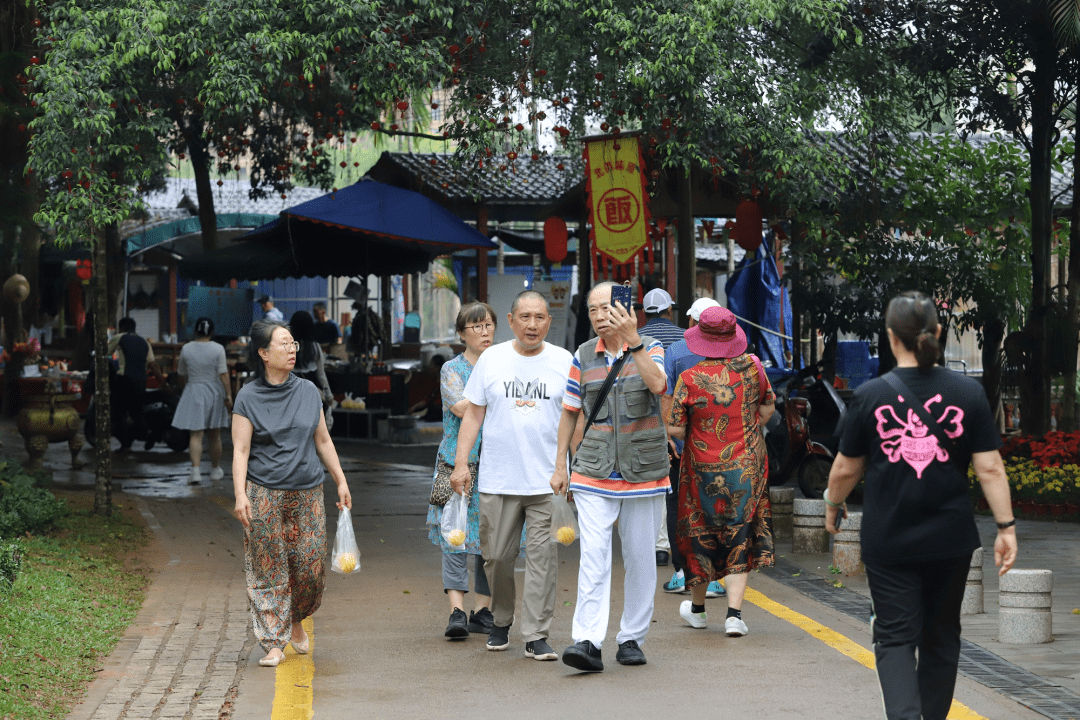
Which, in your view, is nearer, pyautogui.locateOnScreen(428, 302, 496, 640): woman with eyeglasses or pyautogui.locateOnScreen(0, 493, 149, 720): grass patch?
pyautogui.locateOnScreen(0, 493, 149, 720): grass patch

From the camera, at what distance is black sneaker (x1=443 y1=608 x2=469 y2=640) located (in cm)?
669

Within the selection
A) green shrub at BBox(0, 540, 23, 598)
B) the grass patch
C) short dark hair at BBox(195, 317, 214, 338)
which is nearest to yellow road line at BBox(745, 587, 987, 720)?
the grass patch

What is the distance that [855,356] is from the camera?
1989 cm

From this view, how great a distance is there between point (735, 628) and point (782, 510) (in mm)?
3725

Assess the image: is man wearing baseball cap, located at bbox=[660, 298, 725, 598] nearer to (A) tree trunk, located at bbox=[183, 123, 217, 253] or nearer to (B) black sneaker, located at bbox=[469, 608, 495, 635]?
(B) black sneaker, located at bbox=[469, 608, 495, 635]

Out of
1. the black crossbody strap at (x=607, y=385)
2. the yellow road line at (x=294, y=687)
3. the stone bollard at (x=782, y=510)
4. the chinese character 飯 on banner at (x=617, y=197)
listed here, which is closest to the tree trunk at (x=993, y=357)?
the chinese character 飯 on banner at (x=617, y=197)

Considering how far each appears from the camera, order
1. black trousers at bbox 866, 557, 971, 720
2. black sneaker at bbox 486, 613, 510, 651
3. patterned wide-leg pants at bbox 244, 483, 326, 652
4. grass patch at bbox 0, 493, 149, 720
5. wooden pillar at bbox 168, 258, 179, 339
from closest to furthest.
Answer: black trousers at bbox 866, 557, 971, 720, grass patch at bbox 0, 493, 149, 720, patterned wide-leg pants at bbox 244, 483, 326, 652, black sneaker at bbox 486, 613, 510, 651, wooden pillar at bbox 168, 258, 179, 339

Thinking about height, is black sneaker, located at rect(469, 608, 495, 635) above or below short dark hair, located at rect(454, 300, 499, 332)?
below

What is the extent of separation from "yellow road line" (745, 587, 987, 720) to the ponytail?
1648 mm

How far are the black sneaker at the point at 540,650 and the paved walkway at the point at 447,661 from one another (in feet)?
0.26

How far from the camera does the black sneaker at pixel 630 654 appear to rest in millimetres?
6082

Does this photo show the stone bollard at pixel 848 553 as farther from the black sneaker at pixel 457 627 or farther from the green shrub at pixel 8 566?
the green shrub at pixel 8 566

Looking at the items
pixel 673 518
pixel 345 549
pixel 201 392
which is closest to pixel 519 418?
pixel 345 549

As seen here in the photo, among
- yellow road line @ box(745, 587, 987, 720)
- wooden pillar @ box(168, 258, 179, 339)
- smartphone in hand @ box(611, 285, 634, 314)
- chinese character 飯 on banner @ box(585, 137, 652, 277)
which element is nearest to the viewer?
Answer: yellow road line @ box(745, 587, 987, 720)
